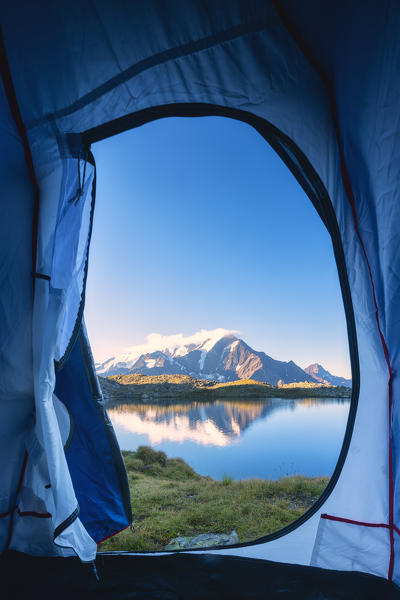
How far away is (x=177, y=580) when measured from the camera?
1.25m

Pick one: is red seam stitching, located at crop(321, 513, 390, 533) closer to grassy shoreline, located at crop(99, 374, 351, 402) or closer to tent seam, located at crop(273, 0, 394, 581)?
tent seam, located at crop(273, 0, 394, 581)

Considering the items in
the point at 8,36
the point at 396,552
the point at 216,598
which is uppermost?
the point at 8,36

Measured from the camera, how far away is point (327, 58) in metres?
1.13

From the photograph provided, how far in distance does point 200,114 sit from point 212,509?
153 inches

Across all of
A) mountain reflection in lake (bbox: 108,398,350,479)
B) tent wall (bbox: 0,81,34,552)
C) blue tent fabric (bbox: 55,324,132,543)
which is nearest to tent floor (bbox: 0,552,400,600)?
blue tent fabric (bbox: 55,324,132,543)

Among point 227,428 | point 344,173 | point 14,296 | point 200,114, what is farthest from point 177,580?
point 227,428

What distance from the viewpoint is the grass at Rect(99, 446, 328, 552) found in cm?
259

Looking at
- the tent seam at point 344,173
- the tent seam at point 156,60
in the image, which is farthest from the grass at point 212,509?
the tent seam at point 156,60

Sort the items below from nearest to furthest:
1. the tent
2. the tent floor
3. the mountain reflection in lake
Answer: the tent < the tent floor < the mountain reflection in lake

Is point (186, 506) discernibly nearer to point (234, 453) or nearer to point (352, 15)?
point (352, 15)

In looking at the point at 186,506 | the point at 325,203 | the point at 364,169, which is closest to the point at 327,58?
the point at 364,169

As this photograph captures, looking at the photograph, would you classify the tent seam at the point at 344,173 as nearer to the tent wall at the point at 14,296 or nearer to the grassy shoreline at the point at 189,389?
the tent wall at the point at 14,296

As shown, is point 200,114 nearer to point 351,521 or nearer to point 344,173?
point 344,173

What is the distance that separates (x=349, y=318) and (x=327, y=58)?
42.1 inches
